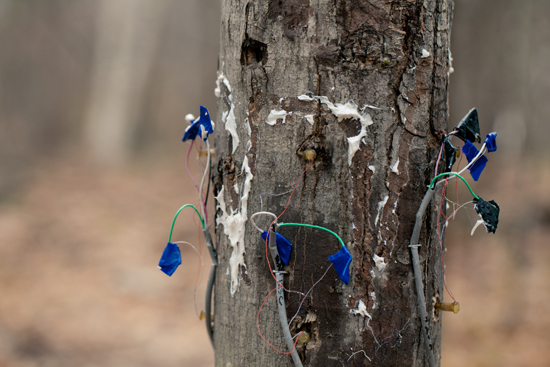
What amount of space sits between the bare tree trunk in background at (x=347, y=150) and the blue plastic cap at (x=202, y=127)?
0.14 metres

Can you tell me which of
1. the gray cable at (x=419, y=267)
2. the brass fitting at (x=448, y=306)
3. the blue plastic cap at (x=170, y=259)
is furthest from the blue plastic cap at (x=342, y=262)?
the blue plastic cap at (x=170, y=259)

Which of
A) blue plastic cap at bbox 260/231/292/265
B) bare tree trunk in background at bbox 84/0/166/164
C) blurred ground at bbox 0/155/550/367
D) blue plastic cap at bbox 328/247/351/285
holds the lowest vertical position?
blue plastic cap at bbox 328/247/351/285

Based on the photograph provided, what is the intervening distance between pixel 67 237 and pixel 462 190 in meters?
5.12

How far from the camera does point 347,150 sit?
798mm

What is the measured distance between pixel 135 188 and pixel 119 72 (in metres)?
3.15

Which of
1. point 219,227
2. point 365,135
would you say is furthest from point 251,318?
point 365,135

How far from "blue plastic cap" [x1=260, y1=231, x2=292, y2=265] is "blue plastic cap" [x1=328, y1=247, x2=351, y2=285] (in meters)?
0.09

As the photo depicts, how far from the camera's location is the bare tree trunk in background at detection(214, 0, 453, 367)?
31.0 inches

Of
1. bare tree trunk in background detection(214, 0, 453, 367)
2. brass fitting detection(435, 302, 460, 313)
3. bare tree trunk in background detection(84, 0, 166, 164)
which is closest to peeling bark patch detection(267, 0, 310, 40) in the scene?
bare tree trunk in background detection(214, 0, 453, 367)

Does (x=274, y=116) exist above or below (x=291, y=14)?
below

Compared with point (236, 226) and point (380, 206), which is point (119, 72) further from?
point (380, 206)

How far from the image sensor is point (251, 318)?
0.88m

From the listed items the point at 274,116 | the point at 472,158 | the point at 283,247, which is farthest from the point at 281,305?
the point at 472,158

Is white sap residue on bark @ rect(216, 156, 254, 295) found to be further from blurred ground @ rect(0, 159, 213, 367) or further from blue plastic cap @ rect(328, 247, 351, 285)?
blurred ground @ rect(0, 159, 213, 367)
